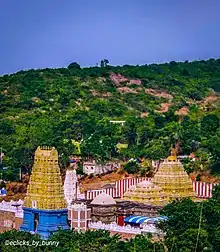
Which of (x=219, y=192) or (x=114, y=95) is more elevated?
(x=114, y=95)

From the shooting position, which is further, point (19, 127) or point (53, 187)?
point (19, 127)

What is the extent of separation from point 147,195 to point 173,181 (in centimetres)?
328

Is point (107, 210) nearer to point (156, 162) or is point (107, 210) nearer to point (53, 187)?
point (53, 187)

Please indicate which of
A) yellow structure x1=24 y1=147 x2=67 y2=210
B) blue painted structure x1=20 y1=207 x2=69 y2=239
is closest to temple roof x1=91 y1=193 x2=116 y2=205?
yellow structure x1=24 y1=147 x2=67 y2=210

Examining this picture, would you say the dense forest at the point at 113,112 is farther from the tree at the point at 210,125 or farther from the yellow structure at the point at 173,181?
the yellow structure at the point at 173,181

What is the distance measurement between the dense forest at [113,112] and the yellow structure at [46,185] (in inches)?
706

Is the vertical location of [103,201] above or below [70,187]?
below

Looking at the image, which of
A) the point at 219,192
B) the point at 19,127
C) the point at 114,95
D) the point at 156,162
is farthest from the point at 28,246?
the point at 114,95

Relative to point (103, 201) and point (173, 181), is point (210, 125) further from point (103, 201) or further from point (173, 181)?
point (103, 201)

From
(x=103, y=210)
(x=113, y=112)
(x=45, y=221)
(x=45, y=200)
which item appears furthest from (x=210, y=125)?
(x=45, y=221)

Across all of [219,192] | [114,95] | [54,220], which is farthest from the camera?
[114,95]

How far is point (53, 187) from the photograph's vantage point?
38.6 metres

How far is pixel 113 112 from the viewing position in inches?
3310

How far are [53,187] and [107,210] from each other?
2.87 m
